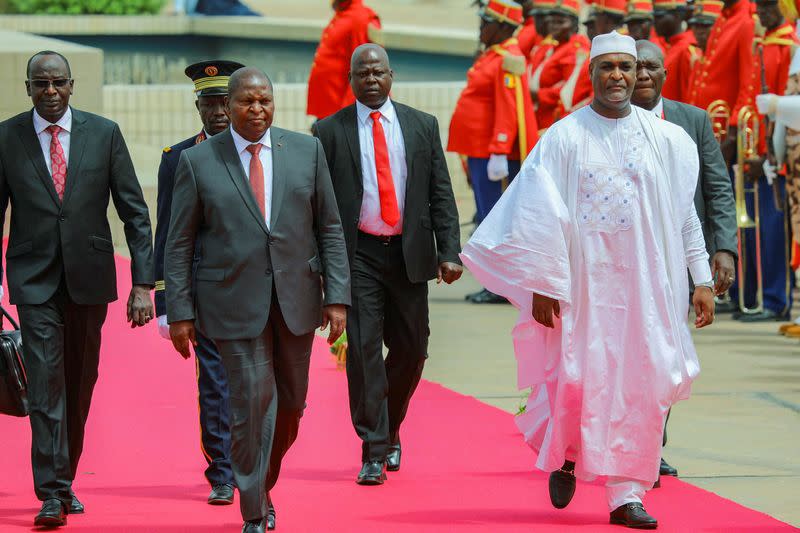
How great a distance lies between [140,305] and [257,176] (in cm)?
84

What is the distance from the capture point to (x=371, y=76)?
835 centimetres

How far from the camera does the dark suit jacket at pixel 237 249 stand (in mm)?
6816

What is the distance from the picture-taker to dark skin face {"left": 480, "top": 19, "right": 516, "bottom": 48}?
14125 mm

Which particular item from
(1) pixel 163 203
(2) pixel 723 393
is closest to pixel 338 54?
(2) pixel 723 393

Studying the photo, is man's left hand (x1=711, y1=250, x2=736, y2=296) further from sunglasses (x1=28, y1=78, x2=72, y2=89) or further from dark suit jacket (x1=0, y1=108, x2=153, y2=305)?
sunglasses (x1=28, y1=78, x2=72, y2=89)

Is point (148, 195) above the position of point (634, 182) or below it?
below

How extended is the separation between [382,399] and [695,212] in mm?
1679

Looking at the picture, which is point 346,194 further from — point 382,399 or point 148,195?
point 148,195

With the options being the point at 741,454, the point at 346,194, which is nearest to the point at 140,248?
the point at 346,194

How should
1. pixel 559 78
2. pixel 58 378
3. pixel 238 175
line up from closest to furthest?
pixel 238 175
pixel 58 378
pixel 559 78

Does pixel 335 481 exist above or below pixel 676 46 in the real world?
below

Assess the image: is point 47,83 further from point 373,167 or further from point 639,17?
point 639,17

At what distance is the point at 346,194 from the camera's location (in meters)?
8.28

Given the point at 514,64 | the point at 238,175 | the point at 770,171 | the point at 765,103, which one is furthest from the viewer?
the point at 514,64
